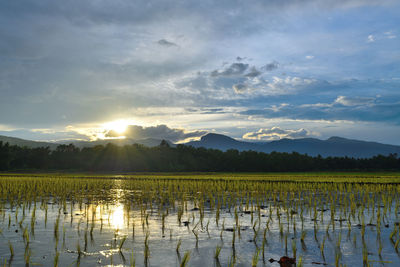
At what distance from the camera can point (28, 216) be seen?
12.3m

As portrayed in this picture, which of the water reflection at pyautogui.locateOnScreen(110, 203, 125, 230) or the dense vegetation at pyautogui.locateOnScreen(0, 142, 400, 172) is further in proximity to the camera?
the dense vegetation at pyautogui.locateOnScreen(0, 142, 400, 172)

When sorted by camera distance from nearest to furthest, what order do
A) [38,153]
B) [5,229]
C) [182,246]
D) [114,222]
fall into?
[182,246] < [5,229] < [114,222] < [38,153]

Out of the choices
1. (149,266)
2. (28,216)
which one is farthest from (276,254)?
(28,216)

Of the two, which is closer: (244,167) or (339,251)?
(339,251)

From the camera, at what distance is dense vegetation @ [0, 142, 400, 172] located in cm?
8875

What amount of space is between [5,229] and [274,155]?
93.5 m

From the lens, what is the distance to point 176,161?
105 m

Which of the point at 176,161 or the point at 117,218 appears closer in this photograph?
the point at 117,218

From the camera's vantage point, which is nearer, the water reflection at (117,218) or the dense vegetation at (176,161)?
the water reflection at (117,218)

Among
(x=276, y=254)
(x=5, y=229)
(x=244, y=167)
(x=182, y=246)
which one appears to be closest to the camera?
(x=276, y=254)

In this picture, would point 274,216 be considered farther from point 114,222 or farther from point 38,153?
point 38,153

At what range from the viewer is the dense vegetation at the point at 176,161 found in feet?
291

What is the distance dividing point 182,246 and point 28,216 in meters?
7.79

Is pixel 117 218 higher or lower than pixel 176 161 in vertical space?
lower
